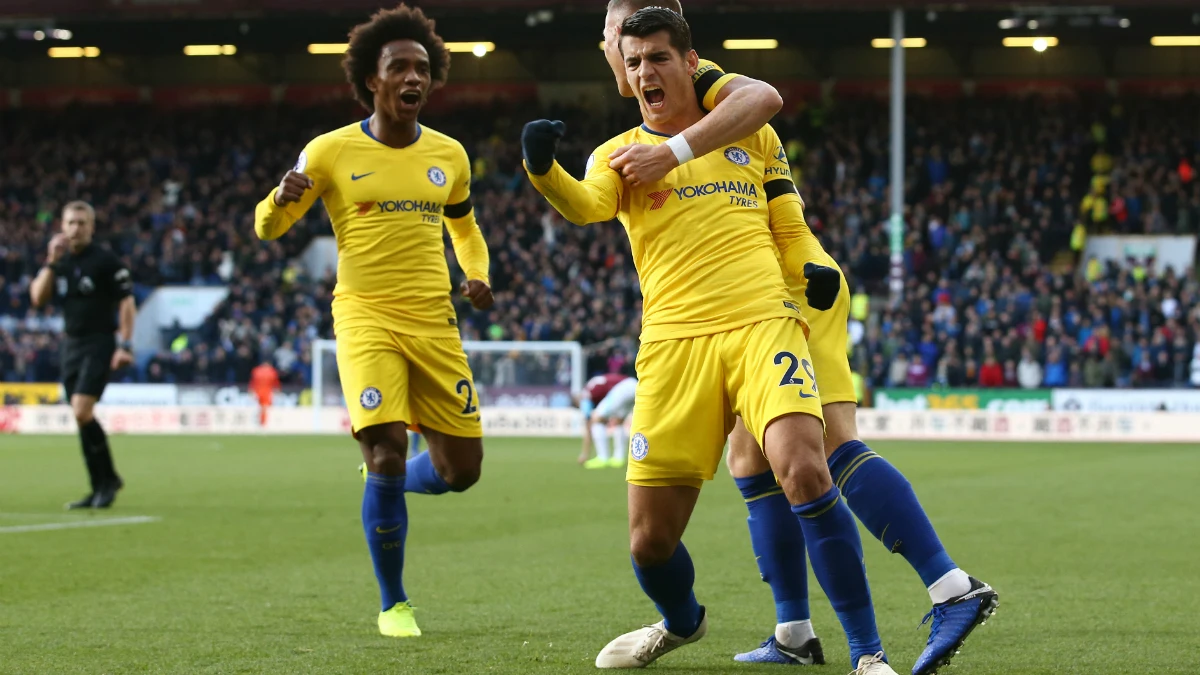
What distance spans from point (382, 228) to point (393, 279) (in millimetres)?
229

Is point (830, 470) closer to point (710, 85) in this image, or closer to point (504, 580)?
point (710, 85)

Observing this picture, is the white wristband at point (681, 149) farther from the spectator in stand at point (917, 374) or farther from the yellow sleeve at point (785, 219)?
the spectator in stand at point (917, 374)

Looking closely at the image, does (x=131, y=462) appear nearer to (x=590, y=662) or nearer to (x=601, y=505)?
(x=601, y=505)

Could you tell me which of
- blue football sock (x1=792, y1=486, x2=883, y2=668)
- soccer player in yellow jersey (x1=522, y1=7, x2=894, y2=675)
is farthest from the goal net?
blue football sock (x1=792, y1=486, x2=883, y2=668)

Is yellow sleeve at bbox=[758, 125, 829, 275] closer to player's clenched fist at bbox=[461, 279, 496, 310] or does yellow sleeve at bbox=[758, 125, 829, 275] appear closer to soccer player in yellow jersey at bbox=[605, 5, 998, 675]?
soccer player in yellow jersey at bbox=[605, 5, 998, 675]

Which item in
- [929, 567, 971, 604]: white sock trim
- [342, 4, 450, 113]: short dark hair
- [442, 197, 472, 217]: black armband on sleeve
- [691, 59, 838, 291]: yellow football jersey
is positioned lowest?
[929, 567, 971, 604]: white sock trim

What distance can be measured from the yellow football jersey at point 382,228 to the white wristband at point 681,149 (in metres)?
2.09

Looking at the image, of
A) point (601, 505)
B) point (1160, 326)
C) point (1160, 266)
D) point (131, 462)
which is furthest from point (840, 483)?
point (1160, 266)

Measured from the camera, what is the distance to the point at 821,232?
32.9m

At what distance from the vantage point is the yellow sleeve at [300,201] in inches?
250

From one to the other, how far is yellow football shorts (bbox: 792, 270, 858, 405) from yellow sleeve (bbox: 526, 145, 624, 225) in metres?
0.82

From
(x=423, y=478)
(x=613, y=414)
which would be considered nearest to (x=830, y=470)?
(x=423, y=478)

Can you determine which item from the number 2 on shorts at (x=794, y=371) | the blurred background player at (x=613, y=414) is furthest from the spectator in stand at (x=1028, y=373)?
the number 2 on shorts at (x=794, y=371)

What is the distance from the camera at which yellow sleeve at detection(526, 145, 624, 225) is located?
459 cm
